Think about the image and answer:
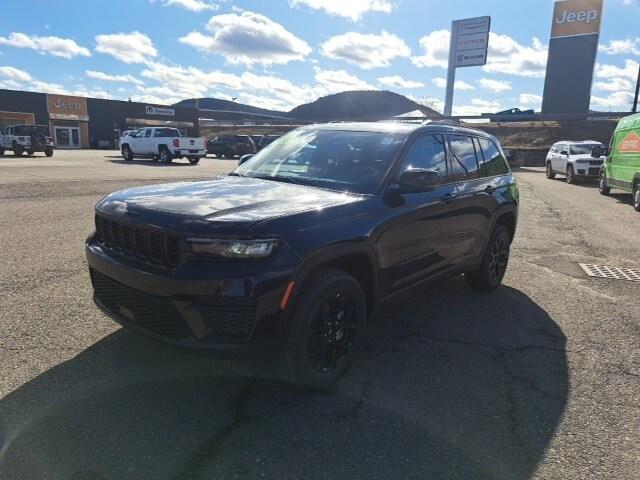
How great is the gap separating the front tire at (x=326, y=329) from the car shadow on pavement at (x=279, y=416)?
149 mm

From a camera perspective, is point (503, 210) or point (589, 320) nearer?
point (589, 320)

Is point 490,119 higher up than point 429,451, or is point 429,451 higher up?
point 490,119

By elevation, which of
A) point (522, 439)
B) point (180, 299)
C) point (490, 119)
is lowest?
point (522, 439)

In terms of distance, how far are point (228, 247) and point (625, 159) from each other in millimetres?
13887

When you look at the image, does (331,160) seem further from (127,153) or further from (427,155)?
(127,153)

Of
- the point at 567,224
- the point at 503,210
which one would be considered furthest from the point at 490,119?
the point at 503,210

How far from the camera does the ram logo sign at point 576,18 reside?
64312 millimetres

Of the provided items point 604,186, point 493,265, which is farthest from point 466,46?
point 493,265

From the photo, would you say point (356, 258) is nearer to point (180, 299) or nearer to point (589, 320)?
point (180, 299)

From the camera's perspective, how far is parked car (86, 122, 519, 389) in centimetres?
264

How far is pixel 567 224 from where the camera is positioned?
1015 centimetres

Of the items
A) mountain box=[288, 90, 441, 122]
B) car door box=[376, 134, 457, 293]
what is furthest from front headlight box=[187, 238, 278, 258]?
mountain box=[288, 90, 441, 122]

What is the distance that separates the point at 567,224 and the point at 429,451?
8.94 meters

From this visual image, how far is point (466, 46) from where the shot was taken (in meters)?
45.2
